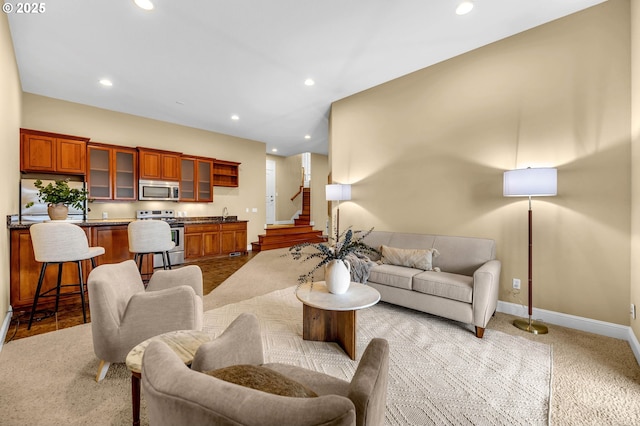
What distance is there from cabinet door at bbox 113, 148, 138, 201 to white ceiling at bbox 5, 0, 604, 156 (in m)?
0.92

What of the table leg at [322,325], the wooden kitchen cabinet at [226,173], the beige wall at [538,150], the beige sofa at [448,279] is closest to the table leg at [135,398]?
the table leg at [322,325]

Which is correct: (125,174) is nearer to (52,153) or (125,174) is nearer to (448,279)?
(52,153)

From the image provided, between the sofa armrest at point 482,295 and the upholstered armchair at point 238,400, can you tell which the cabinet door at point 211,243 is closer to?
the sofa armrest at point 482,295

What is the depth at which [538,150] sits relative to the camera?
2.93 metres

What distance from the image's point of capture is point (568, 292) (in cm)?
278

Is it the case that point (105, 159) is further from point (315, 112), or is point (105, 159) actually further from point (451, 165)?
point (451, 165)

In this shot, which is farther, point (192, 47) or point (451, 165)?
point (451, 165)

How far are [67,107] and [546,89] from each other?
7.14m

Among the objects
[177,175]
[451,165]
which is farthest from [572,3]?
[177,175]

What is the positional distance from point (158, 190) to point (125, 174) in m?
0.62

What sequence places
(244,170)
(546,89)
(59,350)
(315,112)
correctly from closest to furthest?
(59,350) → (546,89) → (315,112) → (244,170)

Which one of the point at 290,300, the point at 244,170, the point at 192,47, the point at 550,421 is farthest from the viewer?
the point at 244,170

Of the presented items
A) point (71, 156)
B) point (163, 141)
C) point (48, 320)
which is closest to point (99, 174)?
point (71, 156)

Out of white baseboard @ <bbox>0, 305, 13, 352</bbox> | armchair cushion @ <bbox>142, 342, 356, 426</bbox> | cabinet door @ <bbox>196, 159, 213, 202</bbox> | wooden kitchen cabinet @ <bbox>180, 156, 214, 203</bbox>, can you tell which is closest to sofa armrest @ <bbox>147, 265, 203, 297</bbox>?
white baseboard @ <bbox>0, 305, 13, 352</bbox>
